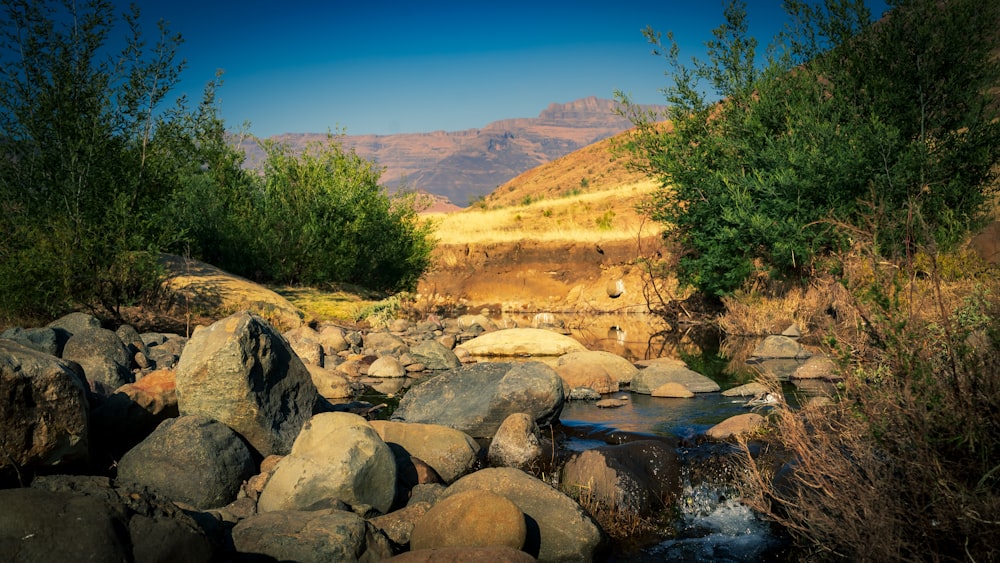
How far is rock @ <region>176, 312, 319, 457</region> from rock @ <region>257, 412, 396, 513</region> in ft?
3.92

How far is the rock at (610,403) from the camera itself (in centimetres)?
1145

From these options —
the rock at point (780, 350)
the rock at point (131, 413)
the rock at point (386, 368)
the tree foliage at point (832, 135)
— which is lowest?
the rock at point (780, 350)

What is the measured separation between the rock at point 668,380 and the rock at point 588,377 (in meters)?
0.47

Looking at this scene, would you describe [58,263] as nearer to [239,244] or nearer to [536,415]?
[239,244]

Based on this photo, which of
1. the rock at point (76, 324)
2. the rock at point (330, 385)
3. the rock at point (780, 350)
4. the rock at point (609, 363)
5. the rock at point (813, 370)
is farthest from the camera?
the rock at point (780, 350)

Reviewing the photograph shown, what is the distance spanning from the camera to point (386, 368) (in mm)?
14500

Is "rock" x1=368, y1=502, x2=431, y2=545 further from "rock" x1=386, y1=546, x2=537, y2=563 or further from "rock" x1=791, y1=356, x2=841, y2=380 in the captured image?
"rock" x1=791, y1=356, x2=841, y2=380

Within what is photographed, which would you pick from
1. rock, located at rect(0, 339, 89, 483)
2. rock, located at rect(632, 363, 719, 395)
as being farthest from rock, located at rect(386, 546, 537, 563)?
rock, located at rect(632, 363, 719, 395)

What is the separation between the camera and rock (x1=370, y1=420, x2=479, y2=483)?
26.1 ft

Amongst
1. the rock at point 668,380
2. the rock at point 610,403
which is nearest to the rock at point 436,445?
the rock at point 610,403

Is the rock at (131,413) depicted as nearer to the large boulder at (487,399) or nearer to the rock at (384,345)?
the large boulder at (487,399)

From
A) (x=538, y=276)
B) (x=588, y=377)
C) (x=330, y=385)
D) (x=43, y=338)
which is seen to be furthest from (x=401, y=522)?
(x=538, y=276)

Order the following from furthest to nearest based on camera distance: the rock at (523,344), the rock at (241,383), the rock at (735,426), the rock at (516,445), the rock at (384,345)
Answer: the rock at (523,344) < the rock at (384,345) < the rock at (735,426) < the rock at (516,445) < the rock at (241,383)

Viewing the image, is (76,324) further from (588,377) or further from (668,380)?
(668,380)
